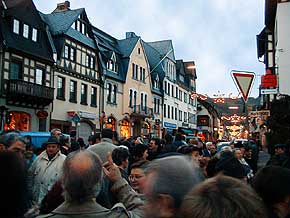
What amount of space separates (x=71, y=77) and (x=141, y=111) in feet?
39.8

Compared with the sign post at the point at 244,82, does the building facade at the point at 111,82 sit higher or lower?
higher

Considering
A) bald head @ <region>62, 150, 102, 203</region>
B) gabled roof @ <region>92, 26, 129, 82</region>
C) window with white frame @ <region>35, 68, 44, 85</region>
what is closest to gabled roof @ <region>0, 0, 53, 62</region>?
window with white frame @ <region>35, 68, 44, 85</region>

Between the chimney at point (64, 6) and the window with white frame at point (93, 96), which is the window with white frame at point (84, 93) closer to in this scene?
the window with white frame at point (93, 96)

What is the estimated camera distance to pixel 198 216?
171 centimetres

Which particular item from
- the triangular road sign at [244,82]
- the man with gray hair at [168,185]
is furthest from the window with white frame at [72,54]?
the man with gray hair at [168,185]

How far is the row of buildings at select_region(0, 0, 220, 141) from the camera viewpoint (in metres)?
24.9

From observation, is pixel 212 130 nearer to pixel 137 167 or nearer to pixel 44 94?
pixel 44 94

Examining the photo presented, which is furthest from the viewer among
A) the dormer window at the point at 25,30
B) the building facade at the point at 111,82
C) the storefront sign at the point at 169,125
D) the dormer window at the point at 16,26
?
the storefront sign at the point at 169,125

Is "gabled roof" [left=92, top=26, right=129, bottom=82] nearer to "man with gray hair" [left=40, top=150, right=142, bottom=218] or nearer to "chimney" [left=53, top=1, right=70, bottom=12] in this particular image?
"chimney" [left=53, top=1, right=70, bottom=12]

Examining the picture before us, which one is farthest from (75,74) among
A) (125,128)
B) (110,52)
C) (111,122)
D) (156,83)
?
(156,83)

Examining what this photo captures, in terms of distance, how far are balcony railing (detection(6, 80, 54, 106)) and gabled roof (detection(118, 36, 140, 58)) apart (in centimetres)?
1409

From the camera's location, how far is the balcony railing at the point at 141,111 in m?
39.6

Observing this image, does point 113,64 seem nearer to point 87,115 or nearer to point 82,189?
point 87,115

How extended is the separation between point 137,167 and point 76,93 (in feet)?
87.5
